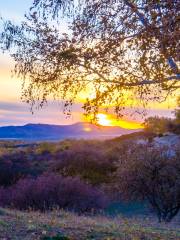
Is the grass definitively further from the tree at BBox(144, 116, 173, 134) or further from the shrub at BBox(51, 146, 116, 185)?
the tree at BBox(144, 116, 173, 134)

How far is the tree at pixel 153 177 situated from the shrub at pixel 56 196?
2.94m

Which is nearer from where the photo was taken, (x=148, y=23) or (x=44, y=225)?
(x=148, y=23)

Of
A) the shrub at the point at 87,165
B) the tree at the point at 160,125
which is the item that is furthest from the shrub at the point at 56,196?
the tree at the point at 160,125

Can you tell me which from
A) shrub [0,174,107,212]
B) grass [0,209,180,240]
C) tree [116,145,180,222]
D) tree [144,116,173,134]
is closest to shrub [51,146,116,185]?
tree [144,116,173,134]

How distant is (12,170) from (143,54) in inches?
1259

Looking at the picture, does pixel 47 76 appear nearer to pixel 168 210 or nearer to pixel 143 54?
pixel 143 54

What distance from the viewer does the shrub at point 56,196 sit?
85.9 ft

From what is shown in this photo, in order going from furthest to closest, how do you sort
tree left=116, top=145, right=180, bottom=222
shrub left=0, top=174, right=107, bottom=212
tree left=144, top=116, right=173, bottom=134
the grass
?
tree left=144, top=116, right=173, bottom=134 → shrub left=0, top=174, right=107, bottom=212 → tree left=116, top=145, right=180, bottom=222 → the grass

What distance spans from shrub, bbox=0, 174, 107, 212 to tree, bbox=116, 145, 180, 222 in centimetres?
294

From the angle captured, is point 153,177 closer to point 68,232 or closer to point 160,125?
point 68,232

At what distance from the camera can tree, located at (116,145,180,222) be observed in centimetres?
2334

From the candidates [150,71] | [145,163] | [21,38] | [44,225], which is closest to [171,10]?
[150,71]

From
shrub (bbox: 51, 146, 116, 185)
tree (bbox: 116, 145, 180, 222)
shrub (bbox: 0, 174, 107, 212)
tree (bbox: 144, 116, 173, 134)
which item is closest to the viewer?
tree (bbox: 116, 145, 180, 222)

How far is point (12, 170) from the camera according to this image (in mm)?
41562
